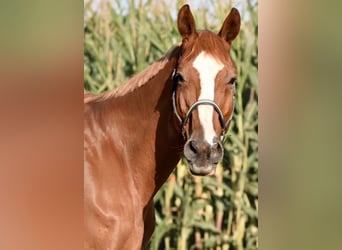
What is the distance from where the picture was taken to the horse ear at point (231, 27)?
1609mm

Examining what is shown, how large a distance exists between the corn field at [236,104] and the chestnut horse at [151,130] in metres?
0.05

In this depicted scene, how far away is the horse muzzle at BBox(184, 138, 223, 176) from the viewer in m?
1.50

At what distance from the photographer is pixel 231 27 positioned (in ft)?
5.34

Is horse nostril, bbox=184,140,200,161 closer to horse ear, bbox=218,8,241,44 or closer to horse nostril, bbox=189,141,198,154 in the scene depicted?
horse nostril, bbox=189,141,198,154

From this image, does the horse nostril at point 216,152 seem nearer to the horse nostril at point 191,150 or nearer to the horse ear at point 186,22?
the horse nostril at point 191,150

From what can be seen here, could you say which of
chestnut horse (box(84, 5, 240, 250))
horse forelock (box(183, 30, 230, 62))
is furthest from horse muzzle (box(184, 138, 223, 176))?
horse forelock (box(183, 30, 230, 62))

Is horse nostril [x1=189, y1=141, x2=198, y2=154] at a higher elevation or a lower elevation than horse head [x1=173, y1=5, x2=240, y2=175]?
lower

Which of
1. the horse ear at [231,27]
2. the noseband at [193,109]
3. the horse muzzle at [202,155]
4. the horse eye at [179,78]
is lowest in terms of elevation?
the horse muzzle at [202,155]

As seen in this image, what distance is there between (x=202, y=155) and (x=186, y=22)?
442 mm

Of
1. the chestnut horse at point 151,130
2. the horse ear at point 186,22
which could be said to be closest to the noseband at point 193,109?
the chestnut horse at point 151,130

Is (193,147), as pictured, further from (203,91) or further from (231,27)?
(231,27)
